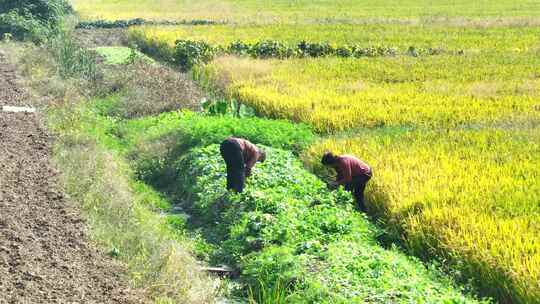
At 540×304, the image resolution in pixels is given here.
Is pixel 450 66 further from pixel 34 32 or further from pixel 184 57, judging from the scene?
pixel 34 32

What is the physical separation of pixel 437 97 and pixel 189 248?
370 inches

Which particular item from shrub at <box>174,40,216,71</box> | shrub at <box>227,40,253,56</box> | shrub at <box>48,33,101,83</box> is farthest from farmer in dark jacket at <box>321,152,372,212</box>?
shrub at <box>227,40,253,56</box>

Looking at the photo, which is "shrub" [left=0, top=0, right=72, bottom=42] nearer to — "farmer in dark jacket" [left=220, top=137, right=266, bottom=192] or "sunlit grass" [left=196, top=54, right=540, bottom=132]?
"sunlit grass" [left=196, top=54, right=540, bottom=132]

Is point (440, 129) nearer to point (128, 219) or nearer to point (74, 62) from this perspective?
point (128, 219)

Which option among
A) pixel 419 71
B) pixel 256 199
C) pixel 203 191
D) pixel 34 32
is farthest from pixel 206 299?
pixel 34 32

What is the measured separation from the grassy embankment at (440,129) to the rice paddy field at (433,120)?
A: 0.9 inches

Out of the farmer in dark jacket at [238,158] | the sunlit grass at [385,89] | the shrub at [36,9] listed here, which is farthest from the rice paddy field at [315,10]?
the farmer in dark jacket at [238,158]

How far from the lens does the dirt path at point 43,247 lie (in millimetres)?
7598

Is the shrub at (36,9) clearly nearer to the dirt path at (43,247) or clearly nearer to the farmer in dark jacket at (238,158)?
the dirt path at (43,247)

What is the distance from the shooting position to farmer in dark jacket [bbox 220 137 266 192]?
10492mm

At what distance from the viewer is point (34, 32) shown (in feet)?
103

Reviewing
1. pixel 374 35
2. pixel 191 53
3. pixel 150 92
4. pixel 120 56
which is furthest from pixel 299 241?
pixel 374 35

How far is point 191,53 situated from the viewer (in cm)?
2495

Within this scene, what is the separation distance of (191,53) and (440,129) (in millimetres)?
12374
